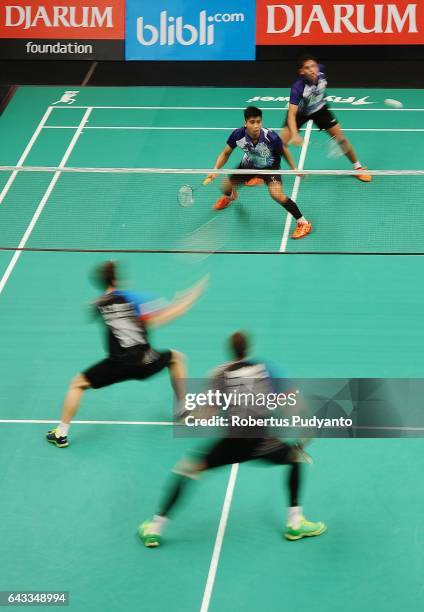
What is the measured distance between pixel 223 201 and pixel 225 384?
20.7 ft

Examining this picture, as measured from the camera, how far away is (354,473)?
10.7m

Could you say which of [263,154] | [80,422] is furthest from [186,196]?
[80,422]

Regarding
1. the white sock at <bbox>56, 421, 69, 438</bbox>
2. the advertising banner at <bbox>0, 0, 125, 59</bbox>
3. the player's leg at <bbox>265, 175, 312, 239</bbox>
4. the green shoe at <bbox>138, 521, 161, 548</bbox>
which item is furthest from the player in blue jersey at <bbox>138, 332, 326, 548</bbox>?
the advertising banner at <bbox>0, 0, 125, 59</bbox>

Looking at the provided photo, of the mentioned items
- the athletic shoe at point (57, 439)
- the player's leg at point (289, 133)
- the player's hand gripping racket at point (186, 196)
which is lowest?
the athletic shoe at point (57, 439)

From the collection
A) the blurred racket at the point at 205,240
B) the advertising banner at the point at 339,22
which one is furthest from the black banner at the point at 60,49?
the blurred racket at the point at 205,240

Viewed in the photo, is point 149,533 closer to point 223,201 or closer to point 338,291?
point 338,291

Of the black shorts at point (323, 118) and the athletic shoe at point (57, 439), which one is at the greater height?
the black shorts at point (323, 118)

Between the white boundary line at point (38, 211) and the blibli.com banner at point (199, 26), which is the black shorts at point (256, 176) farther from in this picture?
the blibli.com banner at point (199, 26)

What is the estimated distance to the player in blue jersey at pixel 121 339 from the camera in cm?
1069

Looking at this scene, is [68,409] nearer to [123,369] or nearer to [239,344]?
[123,369]

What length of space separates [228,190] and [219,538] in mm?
6268

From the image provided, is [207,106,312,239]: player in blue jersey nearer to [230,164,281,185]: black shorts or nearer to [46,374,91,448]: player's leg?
[230,164,281,185]: black shorts

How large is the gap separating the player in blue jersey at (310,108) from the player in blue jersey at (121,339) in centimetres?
530

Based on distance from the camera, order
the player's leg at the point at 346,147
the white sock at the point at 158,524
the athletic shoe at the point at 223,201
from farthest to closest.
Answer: the player's leg at the point at 346,147 → the athletic shoe at the point at 223,201 → the white sock at the point at 158,524
